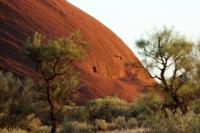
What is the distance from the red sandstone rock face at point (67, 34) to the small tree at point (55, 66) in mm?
18212

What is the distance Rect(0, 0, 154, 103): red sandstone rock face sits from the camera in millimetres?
46125

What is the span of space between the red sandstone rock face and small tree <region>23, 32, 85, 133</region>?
717 inches

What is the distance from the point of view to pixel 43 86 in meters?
23.4

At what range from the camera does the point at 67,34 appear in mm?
52031

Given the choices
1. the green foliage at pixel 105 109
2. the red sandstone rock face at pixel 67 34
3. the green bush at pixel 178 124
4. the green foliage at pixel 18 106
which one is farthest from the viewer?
the red sandstone rock face at pixel 67 34

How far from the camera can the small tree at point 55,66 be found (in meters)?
22.6

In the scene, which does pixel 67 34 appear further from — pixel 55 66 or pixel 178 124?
pixel 178 124

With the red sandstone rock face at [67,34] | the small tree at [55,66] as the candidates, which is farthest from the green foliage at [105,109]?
the small tree at [55,66]

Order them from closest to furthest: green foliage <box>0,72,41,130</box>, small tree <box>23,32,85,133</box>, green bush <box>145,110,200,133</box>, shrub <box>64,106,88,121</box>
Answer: green bush <box>145,110,200,133</box>
small tree <box>23,32,85,133</box>
green foliage <box>0,72,41,130</box>
shrub <box>64,106,88,121</box>

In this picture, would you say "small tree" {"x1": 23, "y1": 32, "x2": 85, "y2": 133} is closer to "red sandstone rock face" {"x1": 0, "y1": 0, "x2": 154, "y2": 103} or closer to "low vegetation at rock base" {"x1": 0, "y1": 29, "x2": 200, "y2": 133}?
"low vegetation at rock base" {"x1": 0, "y1": 29, "x2": 200, "y2": 133}

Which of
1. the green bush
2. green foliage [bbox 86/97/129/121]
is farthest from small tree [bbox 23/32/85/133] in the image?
the green bush

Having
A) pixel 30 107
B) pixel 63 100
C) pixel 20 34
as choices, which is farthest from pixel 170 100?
pixel 20 34

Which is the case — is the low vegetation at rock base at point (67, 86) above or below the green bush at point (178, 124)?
above

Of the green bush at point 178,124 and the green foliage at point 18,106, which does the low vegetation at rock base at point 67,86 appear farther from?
the green bush at point 178,124
